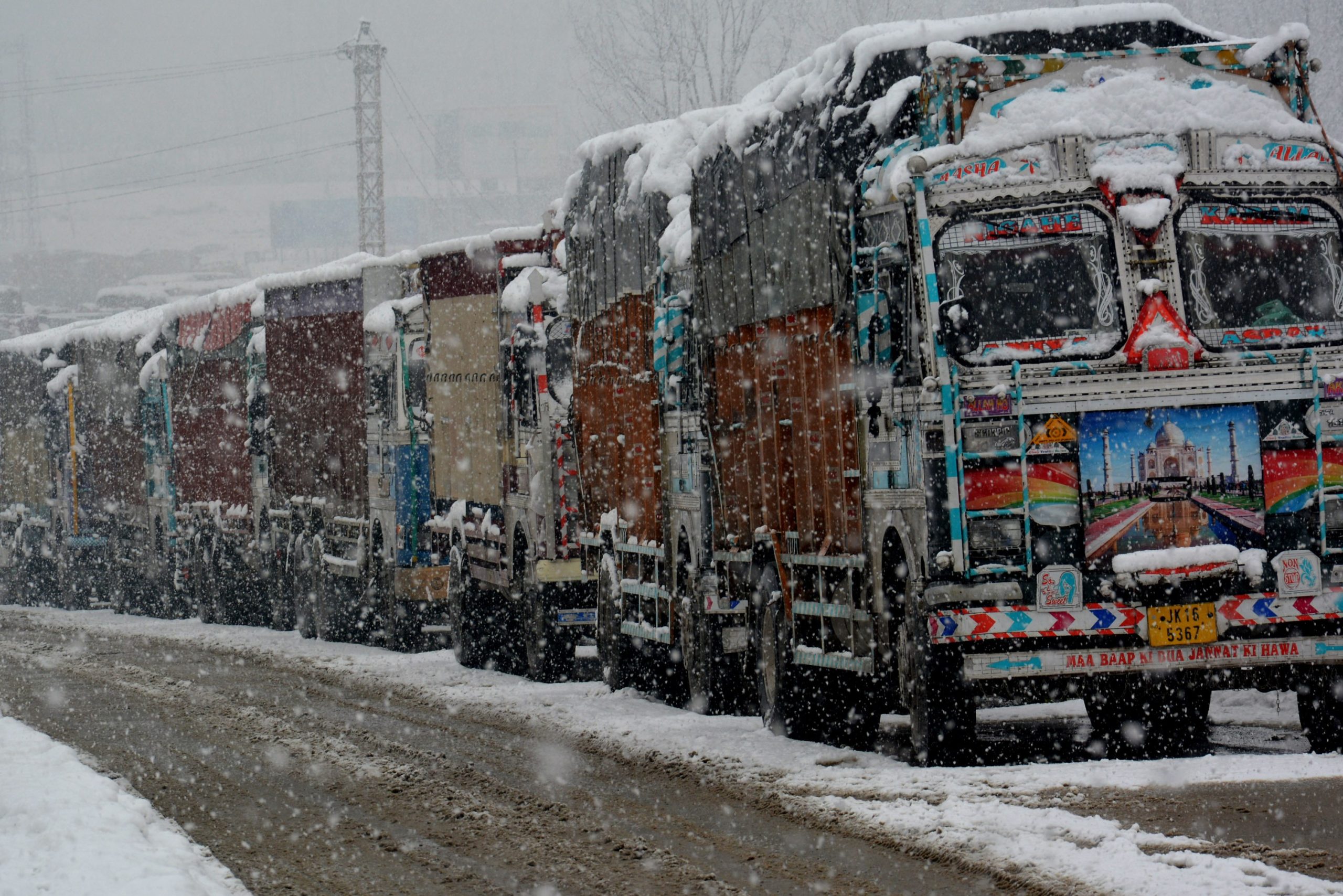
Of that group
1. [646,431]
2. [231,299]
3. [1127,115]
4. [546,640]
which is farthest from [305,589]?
[1127,115]

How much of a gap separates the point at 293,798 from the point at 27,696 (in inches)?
301

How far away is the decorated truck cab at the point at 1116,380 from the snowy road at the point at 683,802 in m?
0.62

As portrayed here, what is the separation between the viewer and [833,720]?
38.2ft

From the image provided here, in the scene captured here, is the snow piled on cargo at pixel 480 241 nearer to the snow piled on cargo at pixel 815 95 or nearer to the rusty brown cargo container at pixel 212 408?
the snow piled on cargo at pixel 815 95

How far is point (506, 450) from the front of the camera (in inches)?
666

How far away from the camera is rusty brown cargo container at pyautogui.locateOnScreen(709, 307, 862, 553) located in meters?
10.8

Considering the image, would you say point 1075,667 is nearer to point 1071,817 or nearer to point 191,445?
point 1071,817

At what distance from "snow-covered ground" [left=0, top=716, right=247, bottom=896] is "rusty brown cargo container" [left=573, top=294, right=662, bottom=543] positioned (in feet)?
15.7

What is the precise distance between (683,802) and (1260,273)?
3.84 metres

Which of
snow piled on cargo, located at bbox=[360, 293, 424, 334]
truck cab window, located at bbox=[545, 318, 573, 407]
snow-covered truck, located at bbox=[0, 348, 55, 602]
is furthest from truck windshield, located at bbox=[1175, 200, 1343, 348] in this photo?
snow-covered truck, located at bbox=[0, 348, 55, 602]

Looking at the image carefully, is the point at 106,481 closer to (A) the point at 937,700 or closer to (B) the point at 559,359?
(B) the point at 559,359

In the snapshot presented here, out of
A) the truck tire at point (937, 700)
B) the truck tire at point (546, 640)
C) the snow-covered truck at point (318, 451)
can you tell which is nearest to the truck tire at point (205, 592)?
the snow-covered truck at point (318, 451)

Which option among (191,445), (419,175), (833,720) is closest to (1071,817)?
(833,720)

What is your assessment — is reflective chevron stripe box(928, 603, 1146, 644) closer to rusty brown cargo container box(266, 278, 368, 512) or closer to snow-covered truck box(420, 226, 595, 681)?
snow-covered truck box(420, 226, 595, 681)
